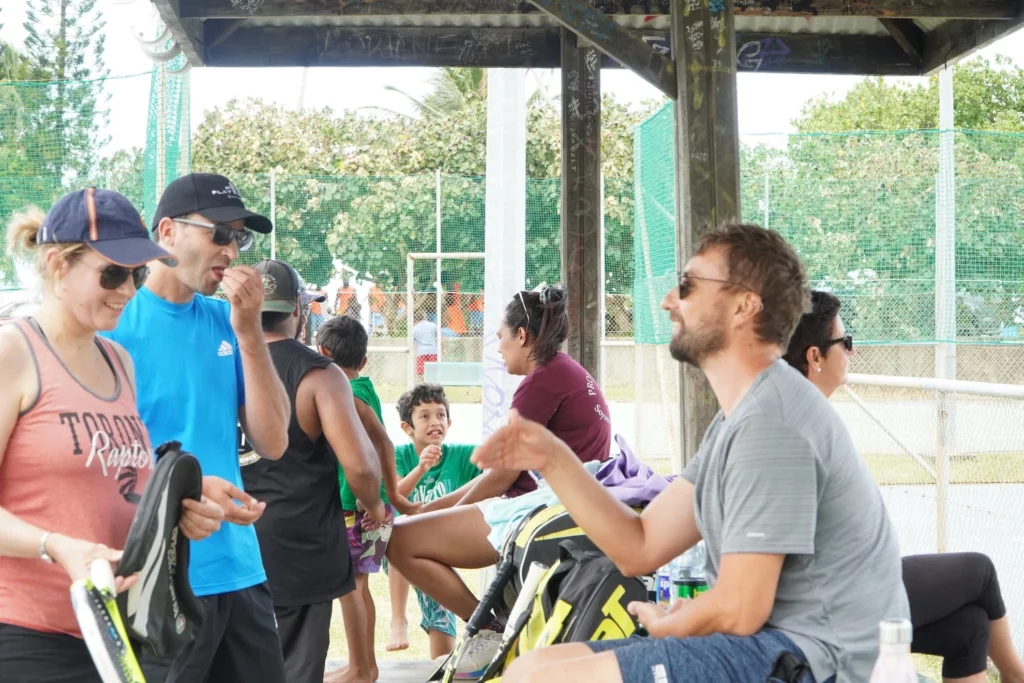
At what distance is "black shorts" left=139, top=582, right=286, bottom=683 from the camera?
9.08 feet

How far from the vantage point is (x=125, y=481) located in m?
2.34

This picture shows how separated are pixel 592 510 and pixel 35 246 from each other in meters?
1.50

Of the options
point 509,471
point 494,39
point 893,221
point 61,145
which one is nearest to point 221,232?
point 509,471

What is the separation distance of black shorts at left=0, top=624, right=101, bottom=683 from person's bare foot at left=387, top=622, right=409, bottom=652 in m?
3.83

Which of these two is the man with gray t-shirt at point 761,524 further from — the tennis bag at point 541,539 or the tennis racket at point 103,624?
the tennis racket at point 103,624

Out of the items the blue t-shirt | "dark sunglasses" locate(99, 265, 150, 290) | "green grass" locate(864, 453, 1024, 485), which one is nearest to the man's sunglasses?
the blue t-shirt

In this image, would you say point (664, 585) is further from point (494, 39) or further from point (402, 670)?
point (494, 39)

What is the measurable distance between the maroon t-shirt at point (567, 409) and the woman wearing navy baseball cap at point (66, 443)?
2.41 metres

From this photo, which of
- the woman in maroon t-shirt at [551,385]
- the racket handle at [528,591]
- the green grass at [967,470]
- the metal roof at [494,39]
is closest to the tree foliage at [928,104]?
the green grass at [967,470]

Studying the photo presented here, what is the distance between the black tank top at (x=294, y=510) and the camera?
377cm

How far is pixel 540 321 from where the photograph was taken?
194 inches

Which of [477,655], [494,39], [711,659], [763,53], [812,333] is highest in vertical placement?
[494,39]

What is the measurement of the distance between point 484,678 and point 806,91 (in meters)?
32.5

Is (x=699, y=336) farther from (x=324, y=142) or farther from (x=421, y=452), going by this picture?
(x=324, y=142)
